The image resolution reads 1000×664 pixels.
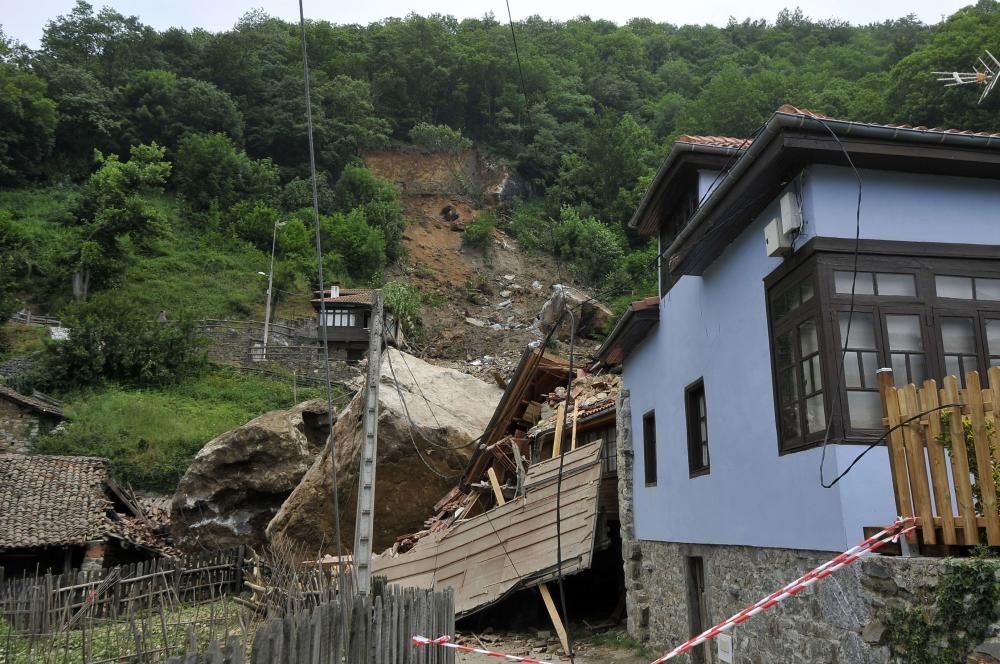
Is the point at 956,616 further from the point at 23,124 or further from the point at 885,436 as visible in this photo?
the point at 23,124

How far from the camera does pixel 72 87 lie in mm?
58812

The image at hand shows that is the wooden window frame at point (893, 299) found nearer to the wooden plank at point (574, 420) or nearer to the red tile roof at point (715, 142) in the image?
the red tile roof at point (715, 142)

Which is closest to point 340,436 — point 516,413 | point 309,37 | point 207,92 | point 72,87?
point 516,413

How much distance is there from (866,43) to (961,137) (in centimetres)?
6098

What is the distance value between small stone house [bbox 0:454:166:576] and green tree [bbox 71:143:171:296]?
23.3m

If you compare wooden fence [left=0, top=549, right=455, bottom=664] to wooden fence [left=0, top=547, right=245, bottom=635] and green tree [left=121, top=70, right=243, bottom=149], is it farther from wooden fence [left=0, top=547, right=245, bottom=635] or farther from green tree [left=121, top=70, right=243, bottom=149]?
green tree [left=121, top=70, right=243, bottom=149]

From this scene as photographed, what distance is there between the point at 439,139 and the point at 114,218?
2590 centimetres

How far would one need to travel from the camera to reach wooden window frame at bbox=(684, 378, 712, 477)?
29.5 ft

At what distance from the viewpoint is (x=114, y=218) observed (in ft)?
144

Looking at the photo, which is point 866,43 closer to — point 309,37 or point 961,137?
point 309,37

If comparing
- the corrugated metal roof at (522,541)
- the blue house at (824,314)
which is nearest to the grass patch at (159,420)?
the corrugated metal roof at (522,541)

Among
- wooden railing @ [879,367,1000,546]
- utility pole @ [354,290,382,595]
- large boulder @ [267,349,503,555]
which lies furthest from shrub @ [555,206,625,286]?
wooden railing @ [879,367,1000,546]

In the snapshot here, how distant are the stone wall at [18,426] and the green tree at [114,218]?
14.8 metres

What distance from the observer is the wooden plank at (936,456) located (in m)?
4.47
